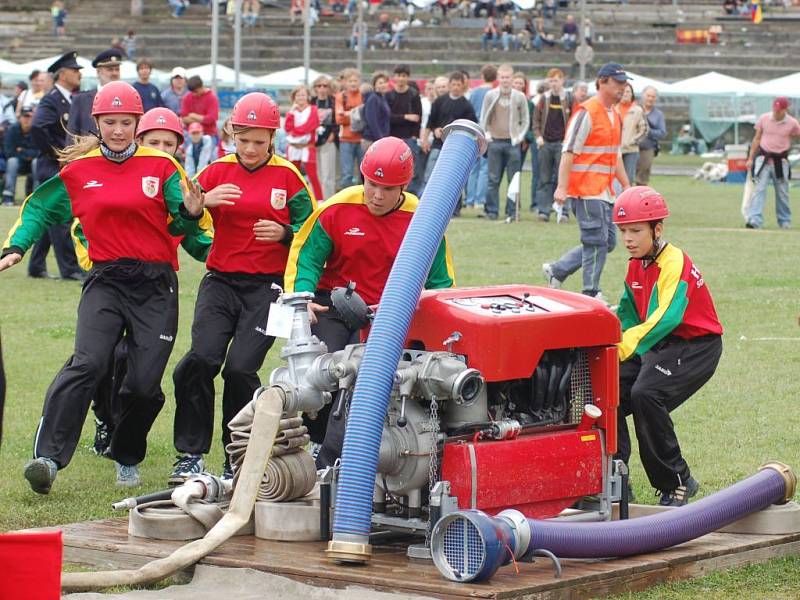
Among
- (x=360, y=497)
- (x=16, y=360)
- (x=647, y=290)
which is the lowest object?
(x=16, y=360)

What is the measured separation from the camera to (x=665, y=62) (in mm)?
53344

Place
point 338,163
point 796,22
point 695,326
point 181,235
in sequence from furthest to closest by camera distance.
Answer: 1. point 796,22
2. point 338,163
3. point 181,235
4. point 695,326

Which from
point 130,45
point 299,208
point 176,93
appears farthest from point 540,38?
point 299,208

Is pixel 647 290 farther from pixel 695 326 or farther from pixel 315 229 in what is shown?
pixel 315 229

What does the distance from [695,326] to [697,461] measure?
4.74 feet

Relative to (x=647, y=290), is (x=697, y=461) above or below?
below

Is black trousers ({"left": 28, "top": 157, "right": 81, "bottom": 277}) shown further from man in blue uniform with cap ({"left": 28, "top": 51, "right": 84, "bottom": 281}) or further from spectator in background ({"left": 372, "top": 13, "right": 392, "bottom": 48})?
spectator in background ({"left": 372, "top": 13, "right": 392, "bottom": 48})

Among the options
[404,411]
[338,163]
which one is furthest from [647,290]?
[338,163]

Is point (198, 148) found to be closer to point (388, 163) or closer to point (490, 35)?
point (388, 163)

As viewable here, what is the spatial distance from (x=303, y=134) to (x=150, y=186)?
17209 mm

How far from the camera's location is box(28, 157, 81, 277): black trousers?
1666cm

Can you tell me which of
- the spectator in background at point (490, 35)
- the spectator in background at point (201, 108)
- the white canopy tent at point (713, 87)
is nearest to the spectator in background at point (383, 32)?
the spectator in background at point (490, 35)

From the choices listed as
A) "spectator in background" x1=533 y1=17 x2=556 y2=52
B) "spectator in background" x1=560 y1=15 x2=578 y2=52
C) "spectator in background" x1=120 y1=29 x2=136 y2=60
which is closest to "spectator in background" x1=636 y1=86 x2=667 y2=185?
"spectator in background" x1=560 y1=15 x2=578 y2=52

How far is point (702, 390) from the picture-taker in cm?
1127
